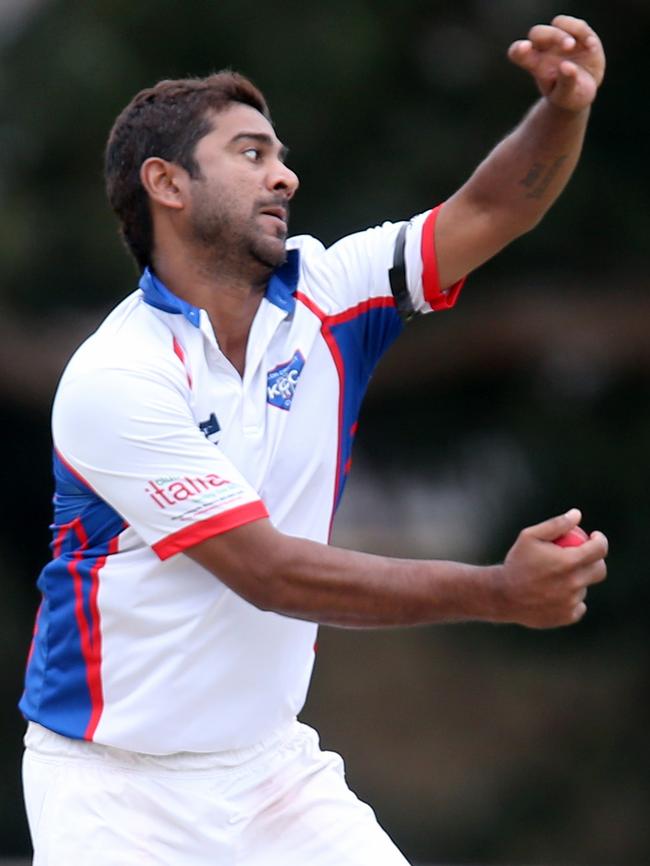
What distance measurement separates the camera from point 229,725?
16.1ft

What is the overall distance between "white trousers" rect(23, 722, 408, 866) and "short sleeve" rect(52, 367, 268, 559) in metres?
0.63

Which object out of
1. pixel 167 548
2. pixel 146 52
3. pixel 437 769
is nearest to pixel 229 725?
pixel 167 548

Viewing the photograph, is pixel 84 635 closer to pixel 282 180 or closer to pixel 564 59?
pixel 282 180

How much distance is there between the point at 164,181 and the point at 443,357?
782 cm

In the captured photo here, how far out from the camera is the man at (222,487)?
4.62 metres

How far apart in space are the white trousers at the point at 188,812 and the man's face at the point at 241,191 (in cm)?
129

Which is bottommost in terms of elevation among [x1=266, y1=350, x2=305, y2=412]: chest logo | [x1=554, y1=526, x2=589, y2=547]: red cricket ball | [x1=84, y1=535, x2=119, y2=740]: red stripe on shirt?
[x1=84, y1=535, x2=119, y2=740]: red stripe on shirt

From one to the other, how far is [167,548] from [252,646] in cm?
45

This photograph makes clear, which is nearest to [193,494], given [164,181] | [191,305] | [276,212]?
[191,305]

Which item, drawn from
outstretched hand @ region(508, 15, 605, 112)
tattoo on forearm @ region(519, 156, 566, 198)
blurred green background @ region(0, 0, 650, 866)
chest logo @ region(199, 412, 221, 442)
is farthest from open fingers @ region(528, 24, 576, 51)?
blurred green background @ region(0, 0, 650, 866)

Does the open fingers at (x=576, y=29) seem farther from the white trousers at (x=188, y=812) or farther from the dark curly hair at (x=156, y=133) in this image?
the white trousers at (x=188, y=812)

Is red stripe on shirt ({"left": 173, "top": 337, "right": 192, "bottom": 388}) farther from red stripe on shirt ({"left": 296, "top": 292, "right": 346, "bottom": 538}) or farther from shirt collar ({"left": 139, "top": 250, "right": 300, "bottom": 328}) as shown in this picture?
red stripe on shirt ({"left": 296, "top": 292, "right": 346, "bottom": 538})

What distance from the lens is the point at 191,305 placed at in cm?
509

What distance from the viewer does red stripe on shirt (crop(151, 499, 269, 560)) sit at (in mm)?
4520
